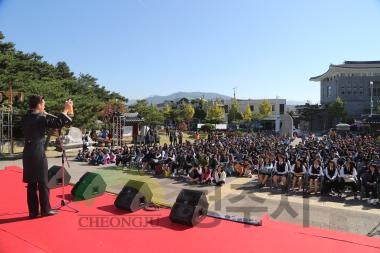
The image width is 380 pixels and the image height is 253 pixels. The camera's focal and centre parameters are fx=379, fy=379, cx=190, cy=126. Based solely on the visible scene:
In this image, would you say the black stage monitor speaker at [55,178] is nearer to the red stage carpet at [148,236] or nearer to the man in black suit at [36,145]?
the red stage carpet at [148,236]

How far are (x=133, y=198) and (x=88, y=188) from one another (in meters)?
1.34

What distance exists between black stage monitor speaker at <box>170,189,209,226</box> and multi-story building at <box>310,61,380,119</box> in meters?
60.4

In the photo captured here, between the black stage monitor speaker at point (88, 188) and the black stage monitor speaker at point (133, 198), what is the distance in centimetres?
96

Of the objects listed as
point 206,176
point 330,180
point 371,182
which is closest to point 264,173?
point 206,176

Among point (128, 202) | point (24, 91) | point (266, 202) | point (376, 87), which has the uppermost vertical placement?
point (376, 87)

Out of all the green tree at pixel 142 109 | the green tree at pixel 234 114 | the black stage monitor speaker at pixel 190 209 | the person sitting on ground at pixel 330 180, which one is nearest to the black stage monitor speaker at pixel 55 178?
the black stage monitor speaker at pixel 190 209

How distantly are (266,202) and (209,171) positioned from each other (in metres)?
3.31

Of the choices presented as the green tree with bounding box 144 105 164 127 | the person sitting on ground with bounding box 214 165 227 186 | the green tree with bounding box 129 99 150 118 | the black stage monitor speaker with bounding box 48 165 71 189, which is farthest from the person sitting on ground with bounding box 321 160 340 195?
the green tree with bounding box 129 99 150 118

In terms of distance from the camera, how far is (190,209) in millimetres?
5277

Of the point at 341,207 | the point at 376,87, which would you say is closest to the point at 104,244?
the point at 341,207

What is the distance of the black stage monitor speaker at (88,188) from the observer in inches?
265

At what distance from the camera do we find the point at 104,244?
4520mm

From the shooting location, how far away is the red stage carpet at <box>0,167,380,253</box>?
174 inches

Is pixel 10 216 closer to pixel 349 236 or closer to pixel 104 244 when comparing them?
pixel 104 244
